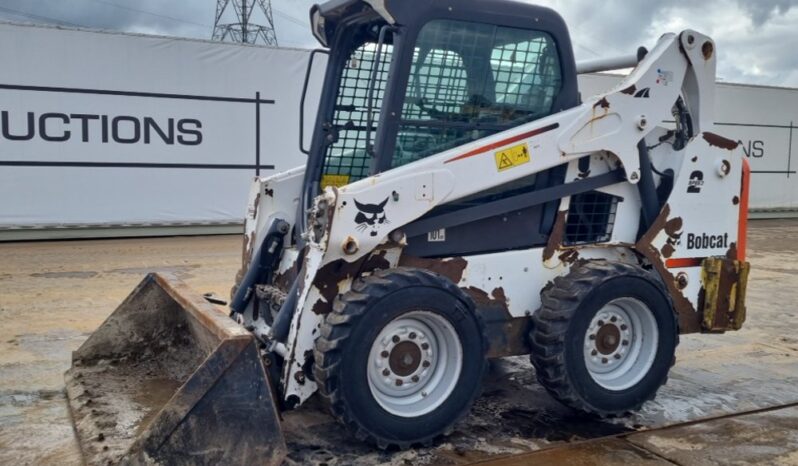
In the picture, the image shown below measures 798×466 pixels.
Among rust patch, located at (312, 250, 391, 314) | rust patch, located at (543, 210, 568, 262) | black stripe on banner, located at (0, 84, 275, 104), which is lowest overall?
rust patch, located at (312, 250, 391, 314)

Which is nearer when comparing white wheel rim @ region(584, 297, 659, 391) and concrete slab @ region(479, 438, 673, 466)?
concrete slab @ region(479, 438, 673, 466)

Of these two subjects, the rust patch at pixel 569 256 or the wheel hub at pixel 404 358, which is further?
the rust patch at pixel 569 256

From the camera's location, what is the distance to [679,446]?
4.32m

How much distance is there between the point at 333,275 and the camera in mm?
4059

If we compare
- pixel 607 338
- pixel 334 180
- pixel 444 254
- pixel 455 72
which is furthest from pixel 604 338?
pixel 334 180

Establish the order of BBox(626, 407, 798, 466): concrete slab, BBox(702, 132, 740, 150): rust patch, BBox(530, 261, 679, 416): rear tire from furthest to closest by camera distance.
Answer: BBox(702, 132, 740, 150): rust patch < BBox(530, 261, 679, 416): rear tire < BBox(626, 407, 798, 466): concrete slab

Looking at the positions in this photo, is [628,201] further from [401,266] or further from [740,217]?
[401,266]

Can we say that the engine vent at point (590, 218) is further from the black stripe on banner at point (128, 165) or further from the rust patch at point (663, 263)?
the black stripe on banner at point (128, 165)

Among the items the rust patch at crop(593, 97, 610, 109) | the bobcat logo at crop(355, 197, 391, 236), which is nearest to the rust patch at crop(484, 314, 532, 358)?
the bobcat logo at crop(355, 197, 391, 236)

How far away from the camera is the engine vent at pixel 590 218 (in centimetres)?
485

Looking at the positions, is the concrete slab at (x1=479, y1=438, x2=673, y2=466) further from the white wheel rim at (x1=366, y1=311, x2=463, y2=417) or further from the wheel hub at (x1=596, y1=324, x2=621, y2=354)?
the wheel hub at (x1=596, y1=324, x2=621, y2=354)

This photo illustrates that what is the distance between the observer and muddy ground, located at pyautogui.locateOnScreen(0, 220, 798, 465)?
13.7 feet

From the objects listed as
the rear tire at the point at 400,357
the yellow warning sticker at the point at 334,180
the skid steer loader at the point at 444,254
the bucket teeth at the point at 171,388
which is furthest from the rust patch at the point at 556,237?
the bucket teeth at the point at 171,388

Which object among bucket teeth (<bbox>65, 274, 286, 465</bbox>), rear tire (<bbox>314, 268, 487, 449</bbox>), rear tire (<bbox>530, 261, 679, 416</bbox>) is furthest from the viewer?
rear tire (<bbox>530, 261, 679, 416</bbox>)
